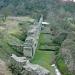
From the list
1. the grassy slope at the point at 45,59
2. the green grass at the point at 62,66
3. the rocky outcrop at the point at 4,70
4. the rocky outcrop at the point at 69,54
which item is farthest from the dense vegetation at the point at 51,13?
the rocky outcrop at the point at 4,70

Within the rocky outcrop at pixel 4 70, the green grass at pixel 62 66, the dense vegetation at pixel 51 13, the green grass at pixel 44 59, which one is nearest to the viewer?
the rocky outcrop at pixel 4 70

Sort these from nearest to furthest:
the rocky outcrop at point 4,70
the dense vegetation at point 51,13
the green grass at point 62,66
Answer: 1. the rocky outcrop at point 4,70
2. the green grass at point 62,66
3. the dense vegetation at point 51,13

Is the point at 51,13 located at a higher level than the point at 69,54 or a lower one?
lower

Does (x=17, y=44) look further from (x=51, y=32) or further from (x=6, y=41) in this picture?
(x=51, y=32)

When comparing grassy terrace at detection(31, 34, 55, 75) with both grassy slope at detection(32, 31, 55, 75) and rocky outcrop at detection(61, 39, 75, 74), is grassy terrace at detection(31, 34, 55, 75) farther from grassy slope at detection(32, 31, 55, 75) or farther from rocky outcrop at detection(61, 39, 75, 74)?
rocky outcrop at detection(61, 39, 75, 74)

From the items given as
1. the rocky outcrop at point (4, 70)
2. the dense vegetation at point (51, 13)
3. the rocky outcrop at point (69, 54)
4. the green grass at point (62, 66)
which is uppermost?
the rocky outcrop at point (4, 70)

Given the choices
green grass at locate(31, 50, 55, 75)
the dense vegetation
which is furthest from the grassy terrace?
the dense vegetation

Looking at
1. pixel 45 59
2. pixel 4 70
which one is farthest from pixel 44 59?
pixel 4 70

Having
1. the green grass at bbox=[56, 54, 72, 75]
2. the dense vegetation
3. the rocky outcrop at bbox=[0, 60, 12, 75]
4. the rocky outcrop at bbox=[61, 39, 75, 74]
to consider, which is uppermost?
the rocky outcrop at bbox=[0, 60, 12, 75]

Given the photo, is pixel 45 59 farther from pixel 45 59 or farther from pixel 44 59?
pixel 44 59

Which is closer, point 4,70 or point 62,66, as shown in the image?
point 4,70

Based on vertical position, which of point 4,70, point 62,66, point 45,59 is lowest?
point 45,59

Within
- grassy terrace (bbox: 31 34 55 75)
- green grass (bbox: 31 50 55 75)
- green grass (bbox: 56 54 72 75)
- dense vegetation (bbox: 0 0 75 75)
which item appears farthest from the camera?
dense vegetation (bbox: 0 0 75 75)

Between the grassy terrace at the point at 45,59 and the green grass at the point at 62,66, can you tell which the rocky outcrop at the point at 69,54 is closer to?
the green grass at the point at 62,66
